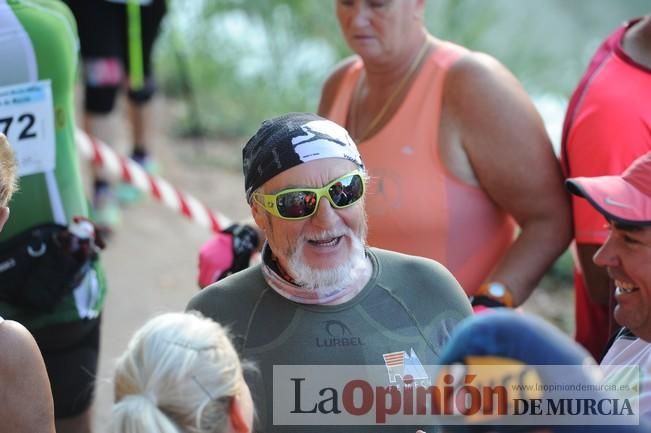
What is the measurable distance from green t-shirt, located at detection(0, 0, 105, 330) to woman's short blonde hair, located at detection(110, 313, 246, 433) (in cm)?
114

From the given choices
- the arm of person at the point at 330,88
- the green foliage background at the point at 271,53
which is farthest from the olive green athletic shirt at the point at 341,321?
the green foliage background at the point at 271,53

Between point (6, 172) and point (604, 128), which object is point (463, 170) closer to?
point (604, 128)

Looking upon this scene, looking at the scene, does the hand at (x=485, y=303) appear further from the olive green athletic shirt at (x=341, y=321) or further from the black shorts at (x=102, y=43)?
the black shorts at (x=102, y=43)

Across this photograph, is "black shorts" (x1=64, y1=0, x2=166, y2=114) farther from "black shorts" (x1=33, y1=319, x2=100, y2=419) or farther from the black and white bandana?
the black and white bandana

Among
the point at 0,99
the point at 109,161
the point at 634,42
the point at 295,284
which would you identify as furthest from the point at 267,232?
the point at 109,161

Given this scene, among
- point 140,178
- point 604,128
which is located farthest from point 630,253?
point 140,178

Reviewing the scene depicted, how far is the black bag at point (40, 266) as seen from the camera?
2.80 meters

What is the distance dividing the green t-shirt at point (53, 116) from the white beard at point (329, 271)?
3.02 ft

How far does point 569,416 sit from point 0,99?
1.89m

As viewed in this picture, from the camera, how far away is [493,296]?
288 centimetres

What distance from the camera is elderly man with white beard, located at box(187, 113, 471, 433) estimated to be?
222cm

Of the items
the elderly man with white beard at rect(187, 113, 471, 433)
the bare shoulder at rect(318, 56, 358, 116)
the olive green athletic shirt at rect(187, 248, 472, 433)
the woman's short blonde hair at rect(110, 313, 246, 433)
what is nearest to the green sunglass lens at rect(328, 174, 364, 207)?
the elderly man with white beard at rect(187, 113, 471, 433)

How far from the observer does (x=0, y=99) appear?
279 centimetres

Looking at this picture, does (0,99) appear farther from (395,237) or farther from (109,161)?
(109,161)
